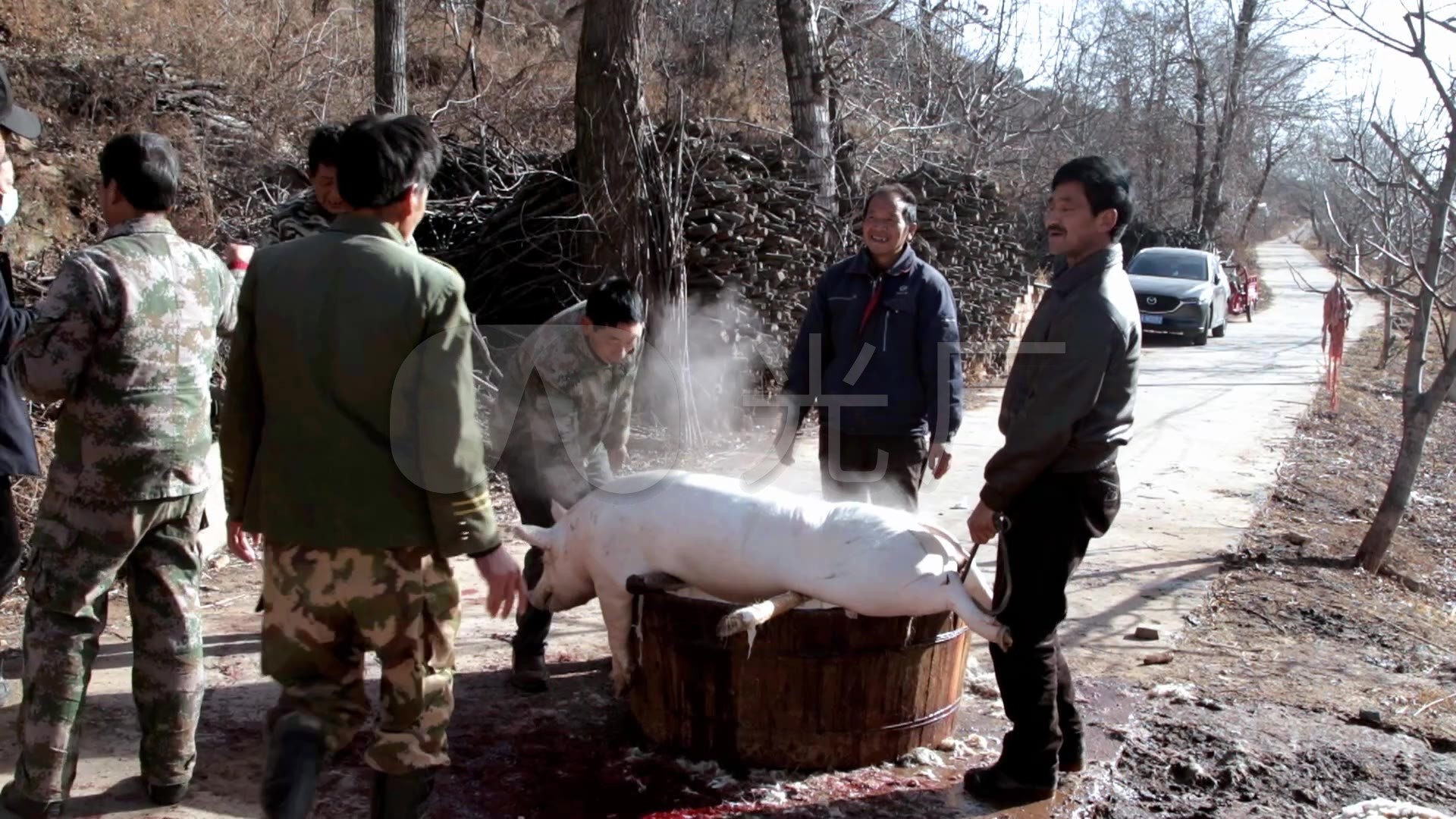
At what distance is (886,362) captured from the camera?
15.2ft

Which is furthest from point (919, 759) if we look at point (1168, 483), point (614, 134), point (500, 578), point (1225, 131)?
point (1225, 131)

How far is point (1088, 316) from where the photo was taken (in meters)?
3.50

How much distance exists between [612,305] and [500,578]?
149 cm

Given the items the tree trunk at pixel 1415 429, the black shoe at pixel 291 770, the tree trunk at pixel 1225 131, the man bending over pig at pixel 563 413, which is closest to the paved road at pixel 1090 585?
the man bending over pig at pixel 563 413

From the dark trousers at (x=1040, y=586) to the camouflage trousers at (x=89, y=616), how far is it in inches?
95.2

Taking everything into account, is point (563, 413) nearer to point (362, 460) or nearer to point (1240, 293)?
point (362, 460)

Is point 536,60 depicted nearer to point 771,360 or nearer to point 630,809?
point 771,360

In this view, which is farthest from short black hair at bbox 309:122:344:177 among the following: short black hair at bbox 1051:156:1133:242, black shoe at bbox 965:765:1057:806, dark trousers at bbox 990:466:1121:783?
black shoe at bbox 965:765:1057:806

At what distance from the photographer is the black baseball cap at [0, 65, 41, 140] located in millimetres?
3781

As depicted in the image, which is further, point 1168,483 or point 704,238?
point 704,238

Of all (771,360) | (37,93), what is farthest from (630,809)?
(37,93)

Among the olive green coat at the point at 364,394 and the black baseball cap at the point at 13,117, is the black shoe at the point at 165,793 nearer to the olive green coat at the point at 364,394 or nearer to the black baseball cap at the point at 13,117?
the olive green coat at the point at 364,394

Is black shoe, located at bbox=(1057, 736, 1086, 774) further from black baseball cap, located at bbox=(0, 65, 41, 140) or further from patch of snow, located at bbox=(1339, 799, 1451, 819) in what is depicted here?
black baseball cap, located at bbox=(0, 65, 41, 140)

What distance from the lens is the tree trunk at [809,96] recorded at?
11312 millimetres
